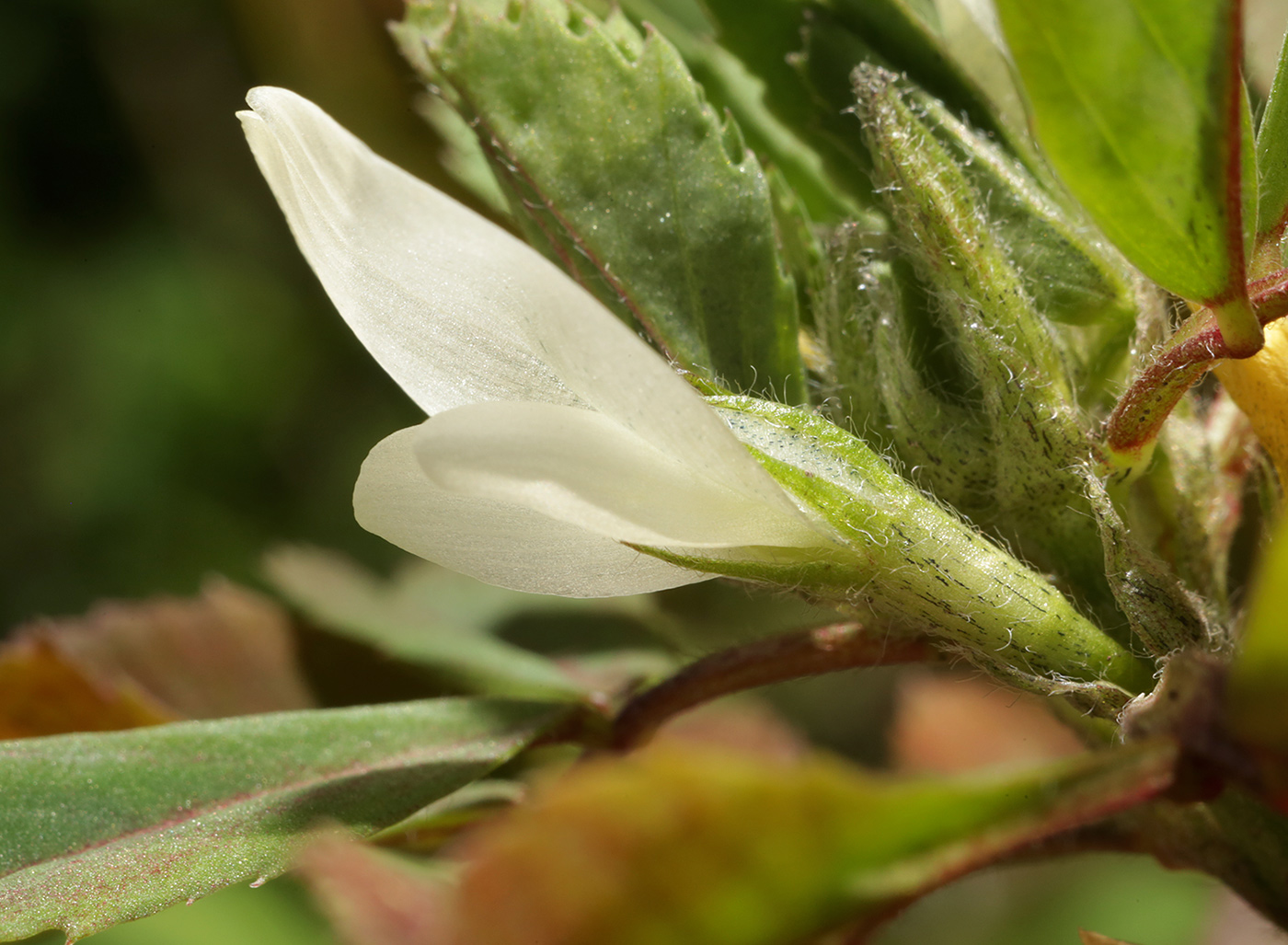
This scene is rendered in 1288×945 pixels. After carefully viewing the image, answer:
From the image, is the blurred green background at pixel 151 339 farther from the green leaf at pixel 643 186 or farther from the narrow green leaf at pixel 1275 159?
the narrow green leaf at pixel 1275 159

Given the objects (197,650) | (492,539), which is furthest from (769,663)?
(197,650)

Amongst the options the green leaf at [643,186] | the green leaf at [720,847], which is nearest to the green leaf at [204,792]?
the green leaf at [643,186]

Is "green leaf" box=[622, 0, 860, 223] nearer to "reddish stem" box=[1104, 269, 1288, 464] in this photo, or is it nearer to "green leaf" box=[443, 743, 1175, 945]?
"reddish stem" box=[1104, 269, 1288, 464]

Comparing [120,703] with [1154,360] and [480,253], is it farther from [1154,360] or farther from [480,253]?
[1154,360]

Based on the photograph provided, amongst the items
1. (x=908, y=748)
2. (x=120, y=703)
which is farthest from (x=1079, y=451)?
(x=908, y=748)

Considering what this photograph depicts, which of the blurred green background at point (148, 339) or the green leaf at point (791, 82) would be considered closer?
the green leaf at point (791, 82)

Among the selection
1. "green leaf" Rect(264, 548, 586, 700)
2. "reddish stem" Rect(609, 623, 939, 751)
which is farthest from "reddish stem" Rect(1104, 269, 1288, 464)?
"green leaf" Rect(264, 548, 586, 700)
